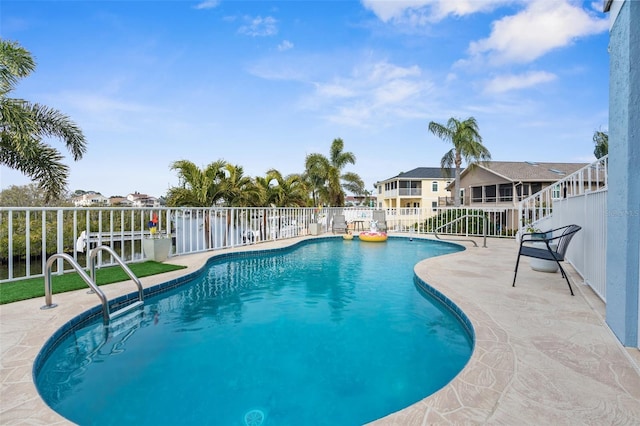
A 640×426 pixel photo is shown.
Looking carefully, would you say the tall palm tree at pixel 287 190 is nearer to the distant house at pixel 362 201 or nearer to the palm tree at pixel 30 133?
the palm tree at pixel 30 133

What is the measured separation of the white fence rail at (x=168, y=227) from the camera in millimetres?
5574

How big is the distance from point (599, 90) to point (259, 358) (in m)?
15.2

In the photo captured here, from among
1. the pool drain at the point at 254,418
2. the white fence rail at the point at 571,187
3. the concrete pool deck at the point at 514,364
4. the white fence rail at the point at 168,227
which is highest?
the white fence rail at the point at 571,187

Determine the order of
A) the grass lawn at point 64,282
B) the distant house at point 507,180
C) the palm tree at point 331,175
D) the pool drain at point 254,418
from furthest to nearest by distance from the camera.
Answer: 1. the distant house at point 507,180
2. the palm tree at point 331,175
3. the grass lawn at point 64,282
4. the pool drain at point 254,418

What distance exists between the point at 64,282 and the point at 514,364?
5.94m

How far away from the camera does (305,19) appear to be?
11.0 meters

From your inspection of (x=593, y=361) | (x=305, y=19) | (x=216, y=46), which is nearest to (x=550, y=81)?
(x=305, y=19)

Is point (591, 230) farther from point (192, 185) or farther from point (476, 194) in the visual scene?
point (476, 194)

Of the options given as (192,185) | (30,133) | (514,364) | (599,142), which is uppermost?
(599,142)

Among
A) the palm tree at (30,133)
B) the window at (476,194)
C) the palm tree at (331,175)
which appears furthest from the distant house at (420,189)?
the palm tree at (30,133)

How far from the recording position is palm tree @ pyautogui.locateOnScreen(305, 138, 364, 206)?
70.9 ft

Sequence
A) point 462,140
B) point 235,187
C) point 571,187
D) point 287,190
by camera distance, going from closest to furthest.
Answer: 1. point 571,187
2. point 235,187
3. point 287,190
4. point 462,140

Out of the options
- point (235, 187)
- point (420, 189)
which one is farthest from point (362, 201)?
point (235, 187)

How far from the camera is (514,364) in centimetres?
234
